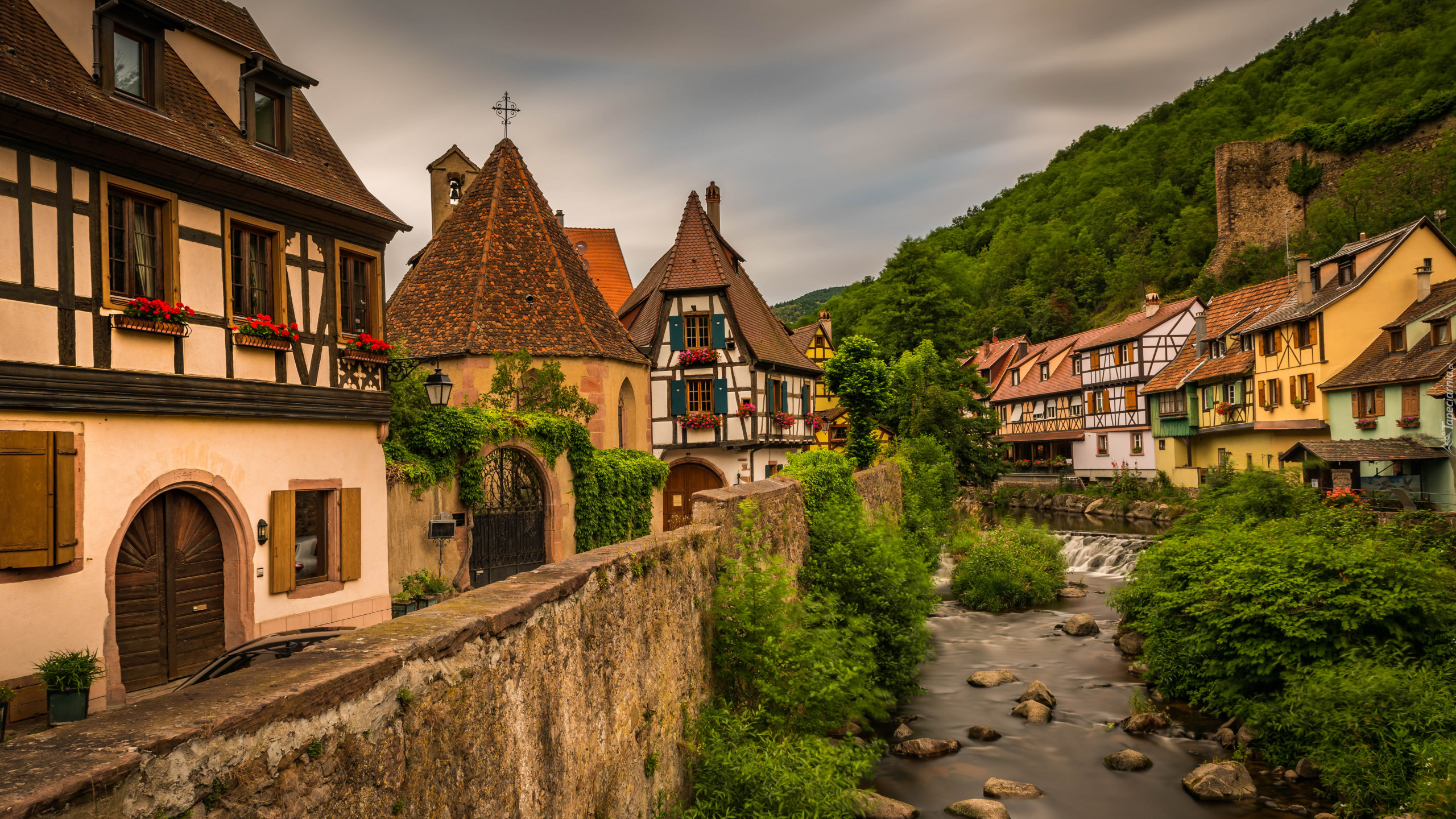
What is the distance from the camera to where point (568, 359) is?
21109mm

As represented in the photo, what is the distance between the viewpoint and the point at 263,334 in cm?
1088

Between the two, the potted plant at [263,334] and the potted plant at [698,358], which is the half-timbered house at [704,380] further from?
the potted plant at [263,334]

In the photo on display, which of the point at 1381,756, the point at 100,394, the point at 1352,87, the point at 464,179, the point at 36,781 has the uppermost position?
the point at 1352,87

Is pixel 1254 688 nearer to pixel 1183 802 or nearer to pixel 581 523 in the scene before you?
pixel 1183 802

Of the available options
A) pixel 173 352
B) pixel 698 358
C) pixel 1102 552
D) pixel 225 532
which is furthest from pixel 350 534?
pixel 1102 552

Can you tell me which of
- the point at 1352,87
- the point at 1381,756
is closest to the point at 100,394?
the point at 1381,756

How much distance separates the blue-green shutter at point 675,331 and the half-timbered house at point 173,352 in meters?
16.7

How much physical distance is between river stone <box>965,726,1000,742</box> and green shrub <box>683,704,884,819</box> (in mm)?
5299

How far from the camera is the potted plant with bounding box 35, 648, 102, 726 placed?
816 centimetres

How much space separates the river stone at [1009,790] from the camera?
35.2ft

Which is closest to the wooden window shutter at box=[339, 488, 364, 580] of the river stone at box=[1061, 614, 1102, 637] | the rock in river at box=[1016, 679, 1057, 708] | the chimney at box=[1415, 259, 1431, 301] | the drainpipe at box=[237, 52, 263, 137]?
the drainpipe at box=[237, 52, 263, 137]

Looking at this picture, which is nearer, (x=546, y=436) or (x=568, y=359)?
(x=546, y=436)

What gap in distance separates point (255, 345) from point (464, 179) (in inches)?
716

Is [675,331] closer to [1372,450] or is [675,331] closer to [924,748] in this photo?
[924,748]
